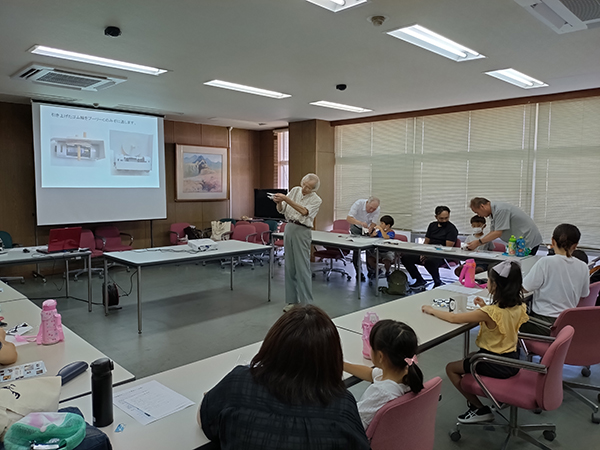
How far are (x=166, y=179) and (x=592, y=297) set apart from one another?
7320mm

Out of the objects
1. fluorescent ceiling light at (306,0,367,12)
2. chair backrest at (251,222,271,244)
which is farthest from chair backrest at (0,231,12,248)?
fluorescent ceiling light at (306,0,367,12)

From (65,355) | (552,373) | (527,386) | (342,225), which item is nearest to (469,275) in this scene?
(527,386)

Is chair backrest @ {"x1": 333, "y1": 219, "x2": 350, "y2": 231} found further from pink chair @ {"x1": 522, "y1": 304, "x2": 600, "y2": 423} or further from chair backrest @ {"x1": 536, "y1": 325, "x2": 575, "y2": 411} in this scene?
chair backrest @ {"x1": 536, "y1": 325, "x2": 575, "y2": 411}

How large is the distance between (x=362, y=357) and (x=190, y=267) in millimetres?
6315

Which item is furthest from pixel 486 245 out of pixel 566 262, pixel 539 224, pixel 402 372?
pixel 402 372

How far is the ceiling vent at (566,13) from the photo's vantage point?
2744 mm

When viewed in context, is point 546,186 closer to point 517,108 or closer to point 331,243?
point 517,108

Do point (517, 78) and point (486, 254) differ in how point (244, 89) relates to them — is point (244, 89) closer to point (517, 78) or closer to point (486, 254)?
point (517, 78)

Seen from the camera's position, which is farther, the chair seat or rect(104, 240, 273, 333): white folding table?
rect(104, 240, 273, 333): white folding table

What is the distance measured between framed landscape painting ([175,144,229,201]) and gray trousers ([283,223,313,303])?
14.7ft

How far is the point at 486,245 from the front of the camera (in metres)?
5.38

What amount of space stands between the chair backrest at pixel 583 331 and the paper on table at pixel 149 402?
2218 mm

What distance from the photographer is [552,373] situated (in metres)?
2.08

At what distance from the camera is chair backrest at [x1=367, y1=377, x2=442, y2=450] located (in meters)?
1.40
